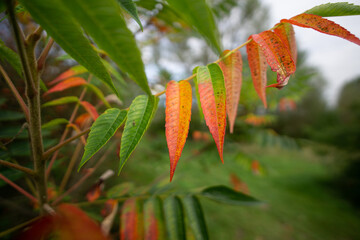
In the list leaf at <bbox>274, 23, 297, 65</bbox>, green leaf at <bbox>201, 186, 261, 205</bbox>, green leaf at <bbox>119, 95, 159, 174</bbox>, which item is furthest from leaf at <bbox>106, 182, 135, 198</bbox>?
leaf at <bbox>274, 23, 297, 65</bbox>

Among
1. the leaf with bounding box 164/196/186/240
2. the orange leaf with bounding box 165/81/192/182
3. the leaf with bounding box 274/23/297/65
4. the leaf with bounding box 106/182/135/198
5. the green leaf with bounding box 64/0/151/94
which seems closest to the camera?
the green leaf with bounding box 64/0/151/94

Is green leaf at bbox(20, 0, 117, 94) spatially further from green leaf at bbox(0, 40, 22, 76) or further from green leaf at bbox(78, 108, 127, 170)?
green leaf at bbox(0, 40, 22, 76)

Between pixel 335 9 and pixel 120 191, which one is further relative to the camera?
pixel 120 191

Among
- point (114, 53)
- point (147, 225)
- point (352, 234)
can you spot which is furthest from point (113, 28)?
point (352, 234)

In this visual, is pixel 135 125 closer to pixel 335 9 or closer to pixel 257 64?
pixel 257 64

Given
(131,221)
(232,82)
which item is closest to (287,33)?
(232,82)

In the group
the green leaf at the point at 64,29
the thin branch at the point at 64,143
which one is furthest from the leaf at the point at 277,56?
the thin branch at the point at 64,143
